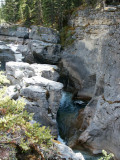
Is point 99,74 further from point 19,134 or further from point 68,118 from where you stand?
point 19,134

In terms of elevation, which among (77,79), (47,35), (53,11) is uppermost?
(53,11)

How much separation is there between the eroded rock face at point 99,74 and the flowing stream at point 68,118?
814 millimetres

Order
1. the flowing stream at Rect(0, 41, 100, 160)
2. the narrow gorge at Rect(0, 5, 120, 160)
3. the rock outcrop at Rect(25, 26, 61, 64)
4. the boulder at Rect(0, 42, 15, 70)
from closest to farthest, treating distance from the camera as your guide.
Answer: the narrow gorge at Rect(0, 5, 120, 160), the flowing stream at Rect(0, 41, 100, 160), the rock outcrop at Rect(25, 26, 61, 64), the boulder at Rect(0, 42, 15, 70)

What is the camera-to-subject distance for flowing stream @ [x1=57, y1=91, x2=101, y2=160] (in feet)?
46.7

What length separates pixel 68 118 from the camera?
18.6 m

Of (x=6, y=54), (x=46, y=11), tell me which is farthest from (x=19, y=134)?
(x=6, y=54)

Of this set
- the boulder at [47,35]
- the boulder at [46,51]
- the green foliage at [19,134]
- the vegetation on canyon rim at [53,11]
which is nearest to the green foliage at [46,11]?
the vegetation on canyon rim at [53,11]

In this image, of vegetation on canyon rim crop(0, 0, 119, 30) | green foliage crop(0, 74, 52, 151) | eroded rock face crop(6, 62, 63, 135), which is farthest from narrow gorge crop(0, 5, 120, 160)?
vegetation on canyon rim crop(0, 0, 119, 30)

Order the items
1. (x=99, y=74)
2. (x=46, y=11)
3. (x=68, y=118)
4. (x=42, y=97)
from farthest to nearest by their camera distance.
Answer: (x=46, y=11) < (x=68, y=118) < (x=99, y=74) < (x=42, y=97)

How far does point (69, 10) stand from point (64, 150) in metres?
28.0

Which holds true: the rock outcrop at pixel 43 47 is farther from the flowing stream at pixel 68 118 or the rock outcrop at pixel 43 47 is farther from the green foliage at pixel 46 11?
the flowing stream at pixel 68 118

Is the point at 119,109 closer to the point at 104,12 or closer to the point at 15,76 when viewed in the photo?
the point at 15,76

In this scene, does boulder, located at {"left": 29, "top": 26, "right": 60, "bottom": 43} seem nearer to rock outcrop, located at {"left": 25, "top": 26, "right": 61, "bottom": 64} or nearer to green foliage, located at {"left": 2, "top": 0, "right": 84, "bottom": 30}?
rock outcrop, located at {"left": 25, "top": 26, "right": 61, "bottom": 64}

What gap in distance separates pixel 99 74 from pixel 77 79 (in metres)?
8.35
